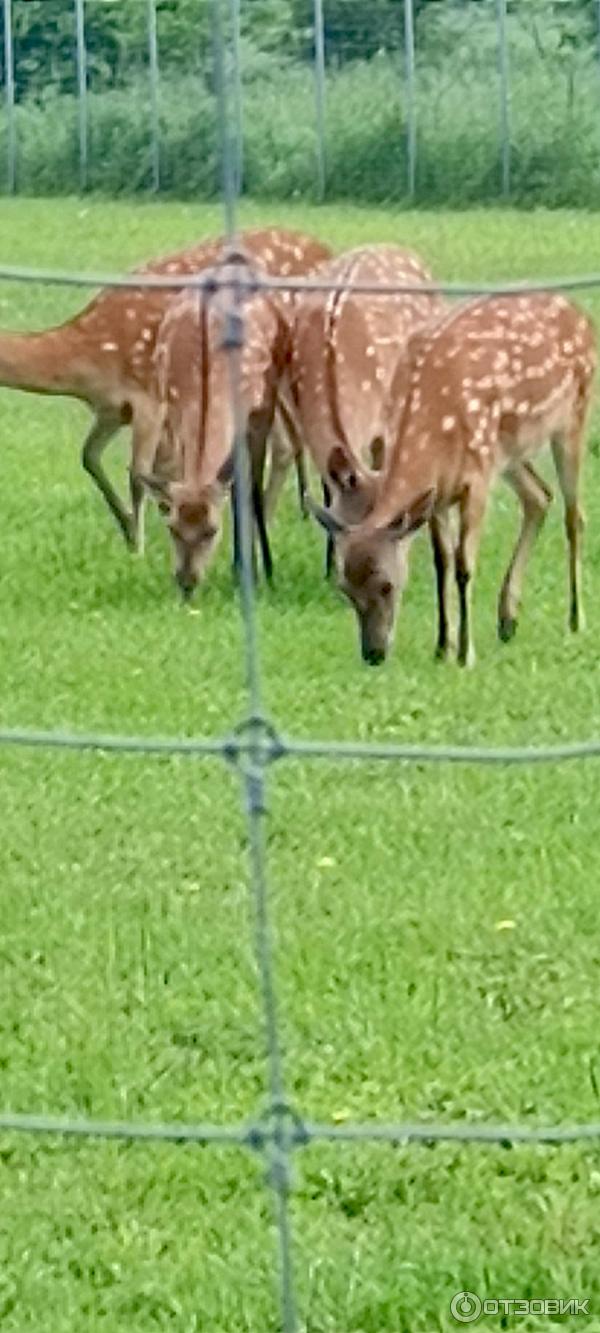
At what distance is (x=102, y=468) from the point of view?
348 inches

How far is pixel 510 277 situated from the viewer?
14.1 m

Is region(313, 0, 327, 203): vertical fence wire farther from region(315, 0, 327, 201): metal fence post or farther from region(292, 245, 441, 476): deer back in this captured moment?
region(292, 245, 441, 476): deer back

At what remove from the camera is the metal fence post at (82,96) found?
19891mm

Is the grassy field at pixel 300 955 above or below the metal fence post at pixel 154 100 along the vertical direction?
below

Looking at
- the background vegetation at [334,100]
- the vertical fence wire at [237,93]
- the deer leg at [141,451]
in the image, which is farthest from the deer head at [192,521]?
the background vegetation at [334,100]

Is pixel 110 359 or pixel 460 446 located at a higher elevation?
pixel 110 359

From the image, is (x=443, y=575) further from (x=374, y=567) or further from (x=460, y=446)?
(x=460, y=446)

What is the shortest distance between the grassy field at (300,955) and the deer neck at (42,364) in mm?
469

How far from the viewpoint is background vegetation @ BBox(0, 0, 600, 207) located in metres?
19.6

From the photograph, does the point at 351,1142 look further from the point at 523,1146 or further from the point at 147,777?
the point at 147,777

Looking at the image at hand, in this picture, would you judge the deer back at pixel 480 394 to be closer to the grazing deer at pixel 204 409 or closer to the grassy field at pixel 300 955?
the grassy field at pixel 300 955

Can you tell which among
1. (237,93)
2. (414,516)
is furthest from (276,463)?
(237,93)

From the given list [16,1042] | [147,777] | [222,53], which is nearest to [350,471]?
[147,777]

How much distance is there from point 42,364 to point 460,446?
69.7 inches
